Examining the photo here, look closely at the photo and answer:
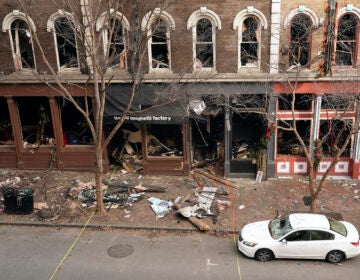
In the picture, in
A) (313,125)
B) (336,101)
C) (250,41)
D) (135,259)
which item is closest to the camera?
(135,259)

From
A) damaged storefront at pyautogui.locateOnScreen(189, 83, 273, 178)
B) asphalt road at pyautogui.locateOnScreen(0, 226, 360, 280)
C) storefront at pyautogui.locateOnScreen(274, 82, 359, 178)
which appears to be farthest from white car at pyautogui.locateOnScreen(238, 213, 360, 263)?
damaged storefront at pyautogui.locateOnScreen(189, 83, 273, 178)

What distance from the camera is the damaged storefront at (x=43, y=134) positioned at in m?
21.1

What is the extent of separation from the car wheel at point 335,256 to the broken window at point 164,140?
9.10 metres

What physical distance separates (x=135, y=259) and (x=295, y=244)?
17.7 ft

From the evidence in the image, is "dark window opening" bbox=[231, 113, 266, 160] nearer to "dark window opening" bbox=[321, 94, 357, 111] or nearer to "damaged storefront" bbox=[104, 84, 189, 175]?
"damaged storefront" bbox=[104, 84, 189, 175]

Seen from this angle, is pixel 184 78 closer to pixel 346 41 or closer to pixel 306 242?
pixel 346 41

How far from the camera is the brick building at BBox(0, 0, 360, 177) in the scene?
61.7 feet

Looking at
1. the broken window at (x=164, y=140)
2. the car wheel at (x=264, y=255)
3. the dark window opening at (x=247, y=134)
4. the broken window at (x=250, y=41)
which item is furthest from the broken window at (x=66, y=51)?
the car wheel at (x=264, y=255)

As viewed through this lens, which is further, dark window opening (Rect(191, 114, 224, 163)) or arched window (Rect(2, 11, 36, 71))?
dark window opening (Rect(191, 114, 224, 163))

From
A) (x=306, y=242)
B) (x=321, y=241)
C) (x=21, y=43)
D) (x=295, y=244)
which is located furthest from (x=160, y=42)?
(x=321, y=241)

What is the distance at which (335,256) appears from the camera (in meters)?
14.1

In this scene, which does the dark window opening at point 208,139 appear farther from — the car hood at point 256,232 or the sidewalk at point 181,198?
the car hood at point 256,232

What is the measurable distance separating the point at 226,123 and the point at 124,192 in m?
5.65

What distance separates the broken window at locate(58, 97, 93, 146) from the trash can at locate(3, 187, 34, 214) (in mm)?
4519
